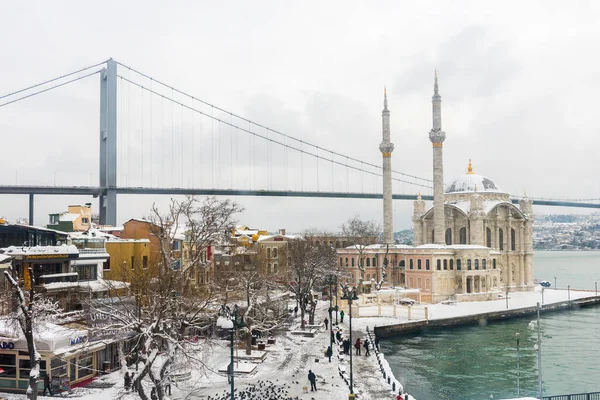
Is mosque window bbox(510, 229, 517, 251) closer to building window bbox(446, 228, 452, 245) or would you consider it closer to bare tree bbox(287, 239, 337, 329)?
building window bbox(446, 228, 452, 245)

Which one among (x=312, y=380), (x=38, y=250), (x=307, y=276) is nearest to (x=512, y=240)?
(x=307, y=276)

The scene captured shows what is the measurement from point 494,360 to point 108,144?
47662mm

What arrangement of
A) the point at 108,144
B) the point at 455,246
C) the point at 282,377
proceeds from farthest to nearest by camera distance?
the point at 108,144 < the point at 455,246 < the point at 282,377

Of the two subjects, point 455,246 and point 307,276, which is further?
point 455,246

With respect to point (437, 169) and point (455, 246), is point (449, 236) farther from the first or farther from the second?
point (455, 246)

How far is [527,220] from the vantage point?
68000 mm

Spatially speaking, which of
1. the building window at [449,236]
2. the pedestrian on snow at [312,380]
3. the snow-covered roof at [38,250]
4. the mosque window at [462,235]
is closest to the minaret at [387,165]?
the building window at [449,236]

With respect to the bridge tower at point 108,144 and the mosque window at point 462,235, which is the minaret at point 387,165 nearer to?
the mosque window at point 462,235

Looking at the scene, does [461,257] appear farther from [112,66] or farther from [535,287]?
[112,66]

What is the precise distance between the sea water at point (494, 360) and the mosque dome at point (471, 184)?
1016 inches

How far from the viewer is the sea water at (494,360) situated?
25.4m

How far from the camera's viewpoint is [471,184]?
6938 cm

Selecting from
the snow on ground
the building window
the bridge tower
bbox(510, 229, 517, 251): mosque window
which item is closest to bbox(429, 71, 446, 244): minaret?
the building window

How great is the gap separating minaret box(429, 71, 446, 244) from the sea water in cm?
1711
